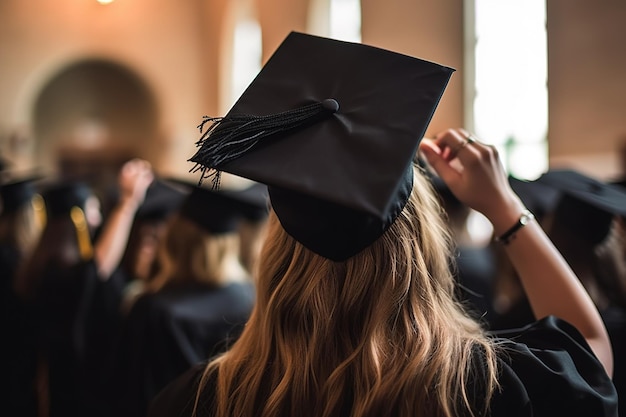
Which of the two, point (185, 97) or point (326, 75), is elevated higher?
point (185, 97)

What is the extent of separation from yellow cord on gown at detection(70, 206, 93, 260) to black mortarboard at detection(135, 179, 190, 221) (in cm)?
30

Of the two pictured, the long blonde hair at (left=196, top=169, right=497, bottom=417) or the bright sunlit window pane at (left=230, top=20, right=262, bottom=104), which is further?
the bright sunlit window pane at (left=230, top=20, right=262, bottom=104)

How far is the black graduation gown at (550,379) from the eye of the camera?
945 millimetres

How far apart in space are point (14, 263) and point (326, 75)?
8.92 feet

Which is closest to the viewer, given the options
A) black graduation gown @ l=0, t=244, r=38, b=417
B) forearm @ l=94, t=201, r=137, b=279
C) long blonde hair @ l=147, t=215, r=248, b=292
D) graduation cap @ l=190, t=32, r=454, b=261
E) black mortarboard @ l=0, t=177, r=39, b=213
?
graduation cap @ l=190, t=32, r=454, b=261

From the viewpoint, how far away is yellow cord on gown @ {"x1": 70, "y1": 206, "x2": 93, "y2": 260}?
3.12 metres

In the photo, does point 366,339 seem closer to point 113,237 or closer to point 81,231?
point 113,237

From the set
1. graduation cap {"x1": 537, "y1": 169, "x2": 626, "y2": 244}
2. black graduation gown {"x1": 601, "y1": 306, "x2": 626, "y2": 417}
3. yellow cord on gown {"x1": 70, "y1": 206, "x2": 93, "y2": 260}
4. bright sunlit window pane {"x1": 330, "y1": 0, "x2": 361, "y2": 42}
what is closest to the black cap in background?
graduation cap {"x1": 537, "y1": 169, "x2": 626, "y2": 244}

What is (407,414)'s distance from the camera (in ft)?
2.97

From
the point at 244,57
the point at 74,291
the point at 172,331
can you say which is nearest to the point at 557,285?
the point at 172,331

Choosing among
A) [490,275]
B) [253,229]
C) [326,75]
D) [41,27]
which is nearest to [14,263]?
[253,229]

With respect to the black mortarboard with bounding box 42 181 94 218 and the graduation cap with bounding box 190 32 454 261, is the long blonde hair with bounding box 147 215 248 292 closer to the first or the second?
the black mortarboard with bounding box 42 181 94 218

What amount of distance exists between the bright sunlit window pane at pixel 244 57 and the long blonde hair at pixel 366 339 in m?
8.73

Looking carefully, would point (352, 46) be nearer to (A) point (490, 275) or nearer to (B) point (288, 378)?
(B) point (288, 378)
